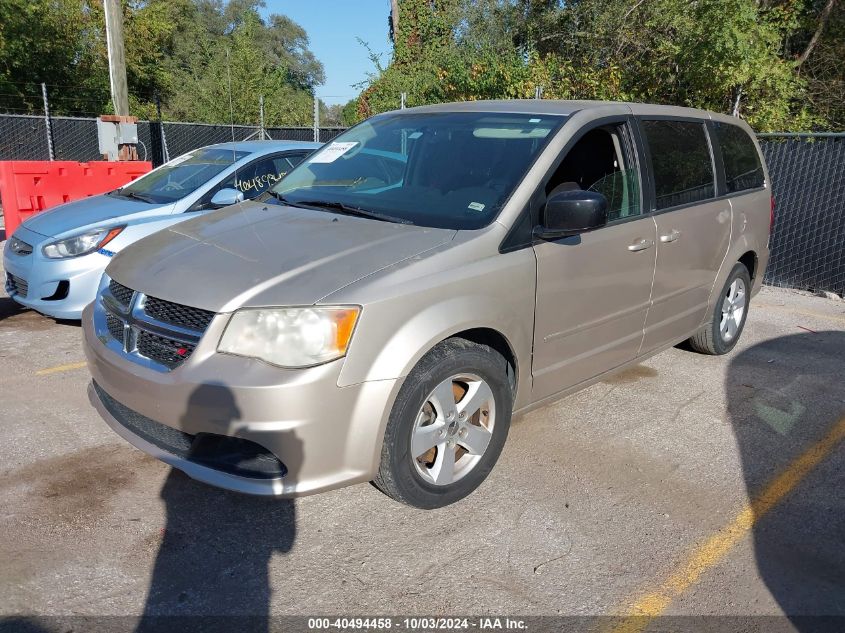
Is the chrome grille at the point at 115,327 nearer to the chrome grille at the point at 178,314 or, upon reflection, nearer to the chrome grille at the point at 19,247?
the chrome grille at the point at 178,314

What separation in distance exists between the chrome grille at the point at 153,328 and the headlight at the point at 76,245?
242 centimetres

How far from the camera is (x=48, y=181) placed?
28.0 feet

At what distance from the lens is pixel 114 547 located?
9.41ft

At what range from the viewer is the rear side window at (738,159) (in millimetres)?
5023

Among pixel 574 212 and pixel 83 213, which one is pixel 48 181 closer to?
pixel 83 213

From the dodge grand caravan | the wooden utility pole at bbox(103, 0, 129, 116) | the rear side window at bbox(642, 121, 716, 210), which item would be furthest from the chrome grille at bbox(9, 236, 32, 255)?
the wooden utility pole at bbox(103, 0, 129, 116)

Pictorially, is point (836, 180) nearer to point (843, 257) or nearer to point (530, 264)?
point (843, 257)

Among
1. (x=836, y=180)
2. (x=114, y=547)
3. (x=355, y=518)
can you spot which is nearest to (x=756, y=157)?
(x=836, y=180)

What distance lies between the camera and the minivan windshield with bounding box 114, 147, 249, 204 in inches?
243

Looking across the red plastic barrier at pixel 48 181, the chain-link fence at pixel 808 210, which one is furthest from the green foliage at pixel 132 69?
the chain-link fence at pixel 808 210

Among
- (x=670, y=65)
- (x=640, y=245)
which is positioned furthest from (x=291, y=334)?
(x=670, y=65)

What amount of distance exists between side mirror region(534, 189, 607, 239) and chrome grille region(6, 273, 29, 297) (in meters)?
4.28

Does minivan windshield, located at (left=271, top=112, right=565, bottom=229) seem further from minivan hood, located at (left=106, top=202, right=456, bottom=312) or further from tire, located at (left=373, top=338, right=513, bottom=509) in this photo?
tire, located at (left=373, top=338, right=513, bottom=509)

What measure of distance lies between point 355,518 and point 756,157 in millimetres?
4374
